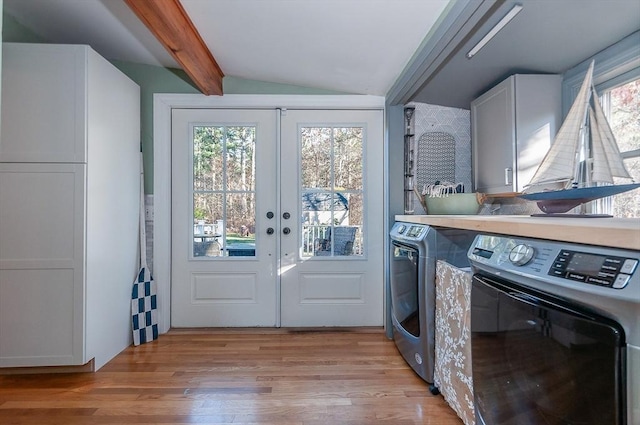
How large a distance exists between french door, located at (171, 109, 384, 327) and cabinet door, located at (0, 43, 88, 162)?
82 centimetres

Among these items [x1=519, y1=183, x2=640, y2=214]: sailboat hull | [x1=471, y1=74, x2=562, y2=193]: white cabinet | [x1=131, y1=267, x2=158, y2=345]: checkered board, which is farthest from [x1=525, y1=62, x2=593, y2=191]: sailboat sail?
[x1=131, y1=267, x2=158, y2=345]: checkered board

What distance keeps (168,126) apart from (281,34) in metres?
1.34

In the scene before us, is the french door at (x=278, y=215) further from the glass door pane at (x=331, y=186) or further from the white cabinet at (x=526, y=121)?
the white cabinet at (x=526, y=121)

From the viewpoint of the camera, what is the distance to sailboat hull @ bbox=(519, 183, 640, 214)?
44.9 inches

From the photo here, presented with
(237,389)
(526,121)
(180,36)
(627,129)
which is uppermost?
(180,36)

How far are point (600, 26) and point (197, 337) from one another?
3.28 m

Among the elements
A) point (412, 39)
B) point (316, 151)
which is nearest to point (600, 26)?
point (412, 39)

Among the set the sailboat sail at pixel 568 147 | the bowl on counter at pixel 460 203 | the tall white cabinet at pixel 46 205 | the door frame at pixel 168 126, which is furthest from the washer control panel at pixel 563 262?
the tall white cabinet at pixel 46 205

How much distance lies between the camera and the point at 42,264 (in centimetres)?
188

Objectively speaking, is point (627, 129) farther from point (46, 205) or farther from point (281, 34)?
point (46, 205)

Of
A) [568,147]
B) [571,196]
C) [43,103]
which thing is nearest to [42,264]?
[43,103]

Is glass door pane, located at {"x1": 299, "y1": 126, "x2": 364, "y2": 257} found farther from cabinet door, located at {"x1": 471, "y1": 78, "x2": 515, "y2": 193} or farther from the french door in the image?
cabinet door, located at {"x1": 471, "y1": 78, "x2": 515, "y2": 193}

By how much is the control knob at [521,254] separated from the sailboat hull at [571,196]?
0.45m

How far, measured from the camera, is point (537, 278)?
863 mm
